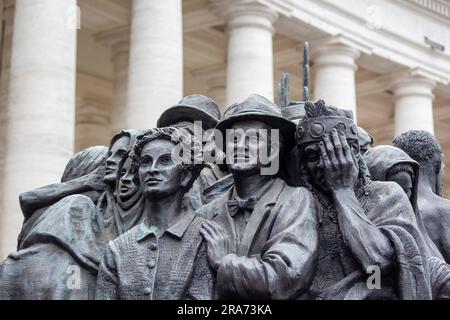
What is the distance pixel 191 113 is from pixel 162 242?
1.86 metres

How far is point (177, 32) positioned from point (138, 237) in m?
25.1

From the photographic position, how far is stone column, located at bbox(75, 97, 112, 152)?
1608 inches

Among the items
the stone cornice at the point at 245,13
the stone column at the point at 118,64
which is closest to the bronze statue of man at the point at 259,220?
the stone column at the point at 118,64

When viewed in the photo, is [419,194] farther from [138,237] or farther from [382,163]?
[138,237]

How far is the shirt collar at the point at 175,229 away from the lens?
593 cm

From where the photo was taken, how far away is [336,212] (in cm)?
595

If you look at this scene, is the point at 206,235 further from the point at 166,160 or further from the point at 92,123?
the point at 92,123

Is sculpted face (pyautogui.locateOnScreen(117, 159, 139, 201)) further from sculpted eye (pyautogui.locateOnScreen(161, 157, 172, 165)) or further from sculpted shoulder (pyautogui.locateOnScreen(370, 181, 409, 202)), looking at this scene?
sculpted shoulder (pyautogui.locateOnScreen(370, 181, 409, 202))

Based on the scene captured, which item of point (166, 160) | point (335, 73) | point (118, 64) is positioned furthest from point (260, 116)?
point (335, 73)

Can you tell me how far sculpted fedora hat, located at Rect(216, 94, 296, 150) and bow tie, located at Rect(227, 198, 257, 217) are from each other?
17.9 inches

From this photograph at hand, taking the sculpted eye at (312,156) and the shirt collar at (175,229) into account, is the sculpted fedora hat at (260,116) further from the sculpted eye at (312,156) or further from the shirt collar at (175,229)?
the shirt collar at (175,229)

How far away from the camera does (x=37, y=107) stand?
2622 centimetres

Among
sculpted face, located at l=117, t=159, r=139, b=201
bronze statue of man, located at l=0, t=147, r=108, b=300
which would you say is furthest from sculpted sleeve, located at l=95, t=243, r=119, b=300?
sculpted face, located at l=117, t=159, r=139, b=201

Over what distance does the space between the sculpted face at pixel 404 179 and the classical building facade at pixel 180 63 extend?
1962 cm
